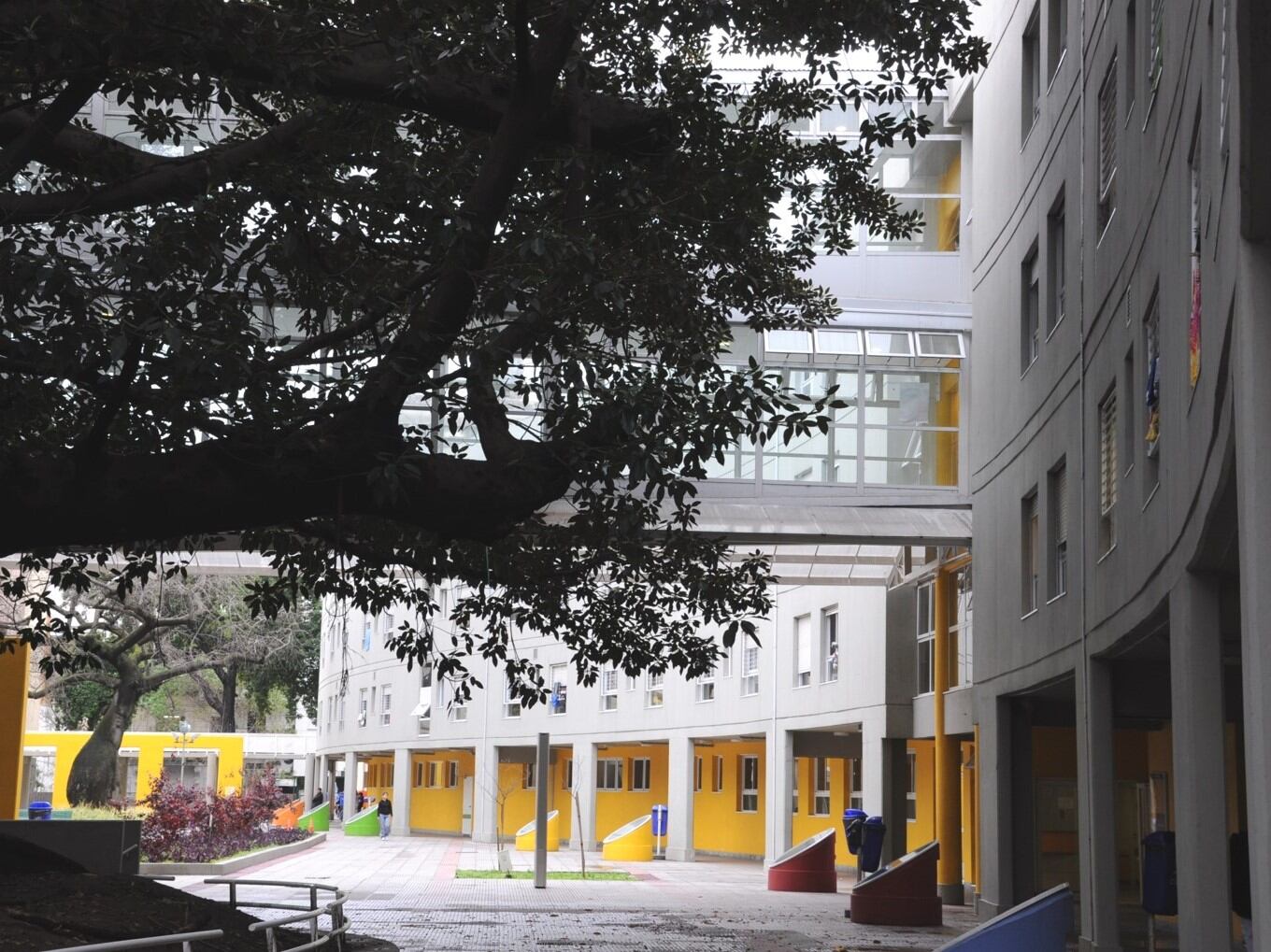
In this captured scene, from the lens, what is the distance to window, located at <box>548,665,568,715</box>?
138 feet

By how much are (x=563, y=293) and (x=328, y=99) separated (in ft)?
6.25

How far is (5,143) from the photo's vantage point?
9.19 metres

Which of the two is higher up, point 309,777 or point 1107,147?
point 1107,147

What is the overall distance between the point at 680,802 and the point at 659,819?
122 centimetres

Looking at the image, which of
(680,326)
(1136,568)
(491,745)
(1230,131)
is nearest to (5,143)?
(680,326)

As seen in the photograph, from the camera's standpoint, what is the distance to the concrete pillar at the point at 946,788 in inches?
908

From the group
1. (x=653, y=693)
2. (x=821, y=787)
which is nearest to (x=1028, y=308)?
(x=821, y=787)

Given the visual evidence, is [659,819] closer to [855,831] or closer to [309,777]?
[855,831]

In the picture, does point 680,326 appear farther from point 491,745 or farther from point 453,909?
point 491,745

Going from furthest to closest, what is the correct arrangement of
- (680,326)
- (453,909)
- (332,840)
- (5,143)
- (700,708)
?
1. (332,840)
2. (700,708)
3. (453,909)
4. (680,326)
5. (5,143)

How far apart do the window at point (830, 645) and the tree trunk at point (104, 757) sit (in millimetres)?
14116

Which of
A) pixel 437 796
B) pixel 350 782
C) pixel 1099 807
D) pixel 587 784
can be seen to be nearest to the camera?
pixel 1099 807

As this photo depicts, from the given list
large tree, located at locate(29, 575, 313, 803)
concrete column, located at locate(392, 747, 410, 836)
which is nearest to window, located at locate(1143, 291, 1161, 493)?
large tree, located at locate(29, 575, 313, 803)

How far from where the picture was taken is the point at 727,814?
125 feet
